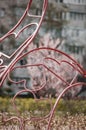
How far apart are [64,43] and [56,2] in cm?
195

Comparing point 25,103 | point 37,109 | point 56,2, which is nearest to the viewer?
point 37,109

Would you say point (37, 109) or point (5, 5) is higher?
point (5, 5)

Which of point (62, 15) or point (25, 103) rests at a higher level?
point (62, 15)

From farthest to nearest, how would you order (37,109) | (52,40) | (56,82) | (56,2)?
(56,2) < (52,40) < (56,82) < (37,109)

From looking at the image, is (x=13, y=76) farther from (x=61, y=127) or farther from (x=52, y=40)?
(x=61, y=127)

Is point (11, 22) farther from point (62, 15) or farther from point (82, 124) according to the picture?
point (82, 124)

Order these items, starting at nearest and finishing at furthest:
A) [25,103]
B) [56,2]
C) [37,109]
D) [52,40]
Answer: [37,109], [25,103], [52,40], [56,2]

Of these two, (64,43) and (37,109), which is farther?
(64,43)

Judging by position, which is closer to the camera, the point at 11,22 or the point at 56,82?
the point at 56,82

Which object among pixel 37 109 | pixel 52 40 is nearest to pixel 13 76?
pixel 52 40

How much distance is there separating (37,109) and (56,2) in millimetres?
10127

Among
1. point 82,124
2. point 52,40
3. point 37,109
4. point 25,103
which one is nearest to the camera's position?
point 82,124

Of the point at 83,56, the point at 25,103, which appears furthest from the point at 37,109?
the point at 83,56

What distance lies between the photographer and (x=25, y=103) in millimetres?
16906
